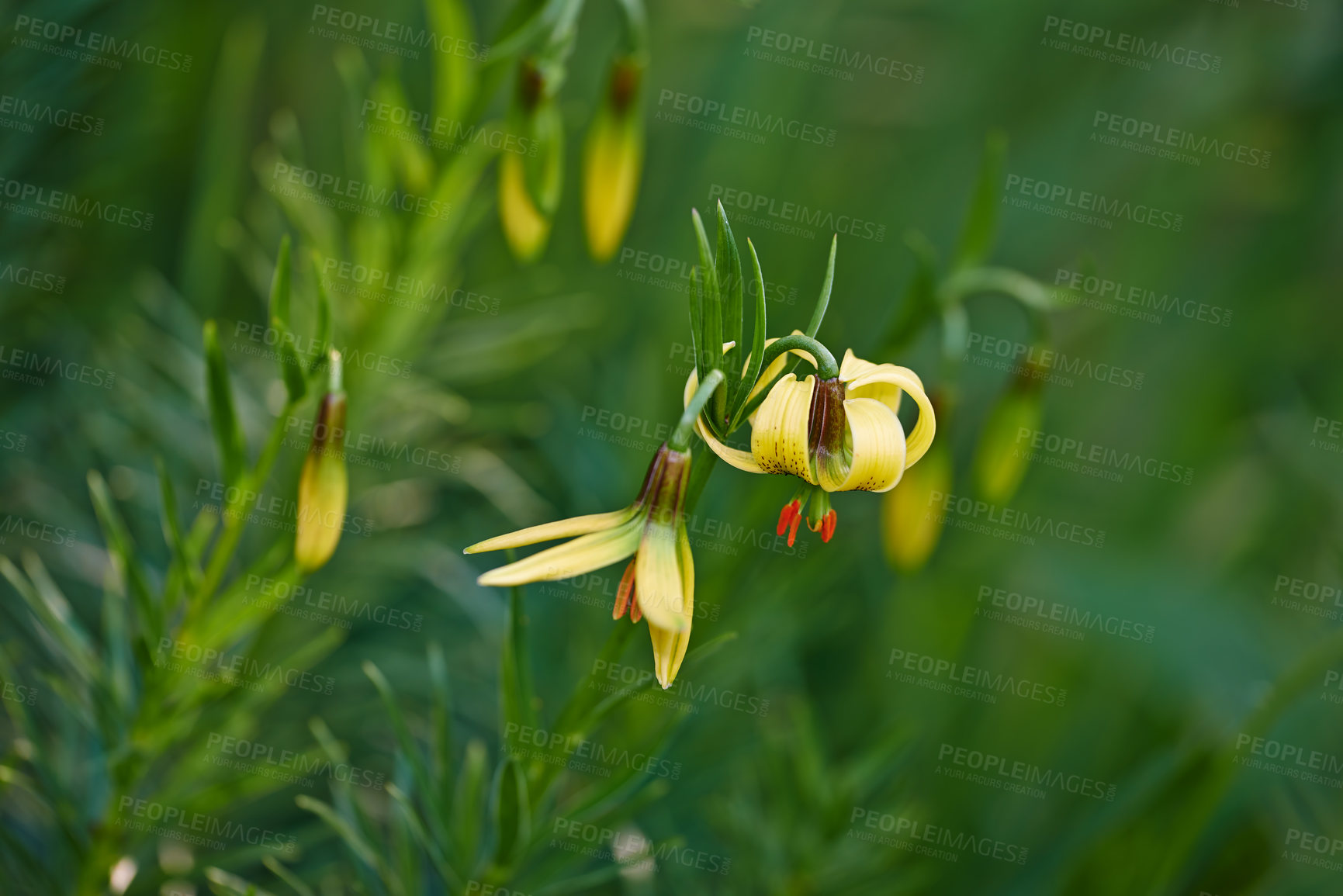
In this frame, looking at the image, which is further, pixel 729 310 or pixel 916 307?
pixel 916 307

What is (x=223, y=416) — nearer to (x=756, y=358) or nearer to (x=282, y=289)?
(x=282, y=289)

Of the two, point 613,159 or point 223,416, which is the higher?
point 613,159

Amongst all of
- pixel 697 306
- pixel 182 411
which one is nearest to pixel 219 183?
pixel 182 411

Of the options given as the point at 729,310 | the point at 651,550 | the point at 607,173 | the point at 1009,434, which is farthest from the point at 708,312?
the point at 1009,434

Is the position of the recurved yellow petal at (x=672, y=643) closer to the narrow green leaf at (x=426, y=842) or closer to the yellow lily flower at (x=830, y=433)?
the yellow lily flower at (x=830, y=433)

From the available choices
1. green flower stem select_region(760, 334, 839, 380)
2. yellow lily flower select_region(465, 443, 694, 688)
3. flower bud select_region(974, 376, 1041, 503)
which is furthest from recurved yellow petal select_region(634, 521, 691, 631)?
flower bud select_region(974, 376, 1041, 503)

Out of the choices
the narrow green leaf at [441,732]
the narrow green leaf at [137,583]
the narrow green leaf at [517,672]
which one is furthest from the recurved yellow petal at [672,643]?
the narrow green leaf at [137,583]

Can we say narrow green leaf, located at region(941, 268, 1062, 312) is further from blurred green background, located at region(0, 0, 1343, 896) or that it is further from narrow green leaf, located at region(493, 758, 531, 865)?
narrow green leaf, located at region(493, 758, 531, 865)
